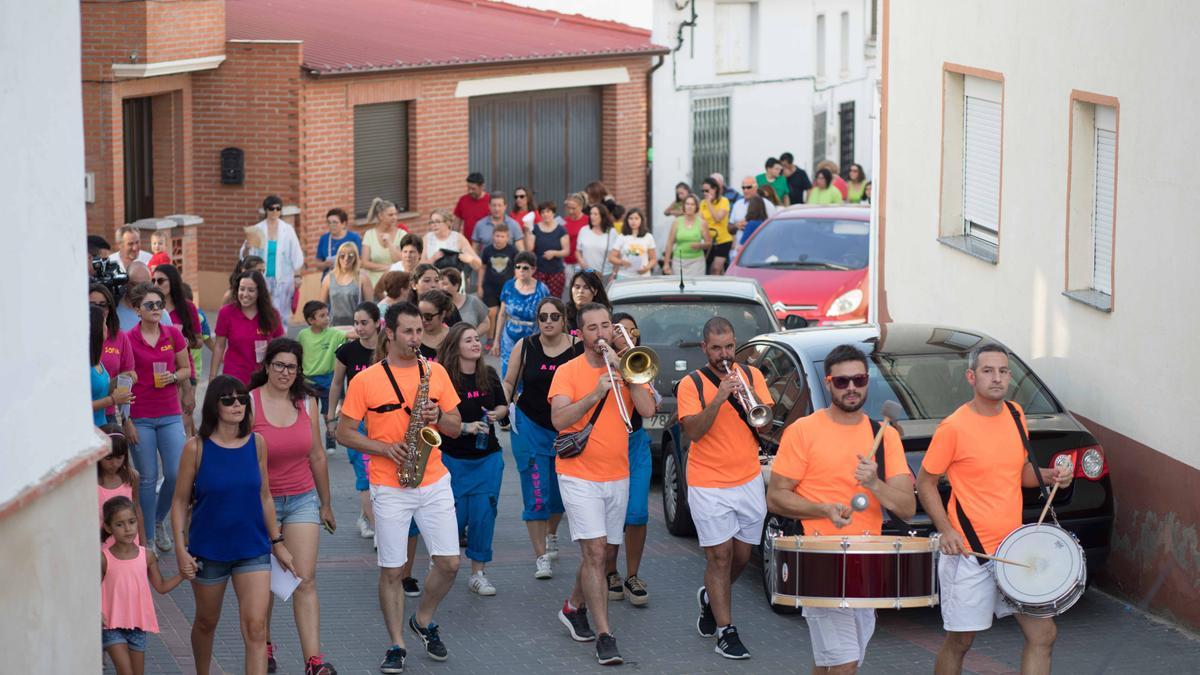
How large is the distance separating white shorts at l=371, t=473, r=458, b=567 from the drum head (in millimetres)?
2928

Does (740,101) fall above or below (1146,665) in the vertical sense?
above

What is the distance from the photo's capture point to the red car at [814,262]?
Result: 60.2ft

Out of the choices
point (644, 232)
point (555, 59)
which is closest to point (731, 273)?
point (644, 232)

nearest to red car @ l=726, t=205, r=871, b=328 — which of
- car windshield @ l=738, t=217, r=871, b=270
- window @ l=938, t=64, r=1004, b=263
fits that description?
car windshield @ l=738, t=217, r=871, b=270

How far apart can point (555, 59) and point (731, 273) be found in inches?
375

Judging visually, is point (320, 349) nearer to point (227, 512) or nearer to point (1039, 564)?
point (227, 512)

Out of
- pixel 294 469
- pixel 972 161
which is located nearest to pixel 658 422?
pixel 972 161

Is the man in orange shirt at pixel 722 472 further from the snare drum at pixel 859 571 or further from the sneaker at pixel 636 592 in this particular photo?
the snare drum at pixel 859 571

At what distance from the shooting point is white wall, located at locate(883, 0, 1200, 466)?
1017 centimetres

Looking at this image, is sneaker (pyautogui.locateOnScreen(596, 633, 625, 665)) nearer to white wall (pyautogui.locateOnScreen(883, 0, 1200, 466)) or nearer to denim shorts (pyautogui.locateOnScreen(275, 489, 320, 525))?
denim shorts (pyautogui.locateOnScreen(275, 489, 320, 525))

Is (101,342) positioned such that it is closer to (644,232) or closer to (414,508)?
(414,508)

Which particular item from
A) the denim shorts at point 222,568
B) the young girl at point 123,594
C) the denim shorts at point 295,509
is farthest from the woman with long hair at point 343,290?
the young girl at point 123,594

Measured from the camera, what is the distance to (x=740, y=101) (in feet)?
108

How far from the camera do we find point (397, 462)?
919 centimetres
